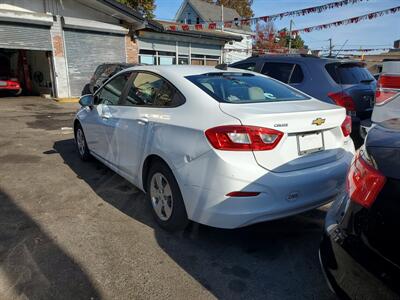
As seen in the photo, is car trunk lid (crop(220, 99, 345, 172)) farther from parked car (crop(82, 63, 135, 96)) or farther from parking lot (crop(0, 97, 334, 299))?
parked car (crop(82, 63, 135, 96))

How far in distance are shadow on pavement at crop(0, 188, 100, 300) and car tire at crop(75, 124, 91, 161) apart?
2.04 meters

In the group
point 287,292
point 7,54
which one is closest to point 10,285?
point 287,292

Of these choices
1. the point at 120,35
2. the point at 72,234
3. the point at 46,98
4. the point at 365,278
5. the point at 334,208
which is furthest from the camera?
the point at 120,35

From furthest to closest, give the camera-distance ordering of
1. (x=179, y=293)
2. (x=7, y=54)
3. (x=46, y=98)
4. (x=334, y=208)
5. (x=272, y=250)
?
1. (x=7, y=54)
2. (x=46, y=98)
3. (x=272, y=250)
4. (x=179, y=293)
5. (x=334, y=208)

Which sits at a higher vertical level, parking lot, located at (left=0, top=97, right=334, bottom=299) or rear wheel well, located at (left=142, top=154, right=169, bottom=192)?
rear wheel well, located at (left=142, top=154, right=169, bottom=192)

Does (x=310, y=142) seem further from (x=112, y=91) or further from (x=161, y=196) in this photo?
(x=112, y=91)

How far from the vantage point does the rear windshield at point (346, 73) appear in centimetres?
593

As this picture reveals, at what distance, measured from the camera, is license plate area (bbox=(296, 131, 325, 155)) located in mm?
2871

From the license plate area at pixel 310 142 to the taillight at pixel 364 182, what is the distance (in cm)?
82

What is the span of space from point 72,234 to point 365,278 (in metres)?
2.64

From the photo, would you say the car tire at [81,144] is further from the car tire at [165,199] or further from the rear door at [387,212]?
the rear door at [387,212]

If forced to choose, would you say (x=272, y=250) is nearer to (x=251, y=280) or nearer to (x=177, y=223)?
(x=251, y=280)

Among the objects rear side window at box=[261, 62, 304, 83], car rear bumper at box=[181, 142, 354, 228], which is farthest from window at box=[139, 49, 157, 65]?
car rear bumper at box=[181, 142, 354, 228]

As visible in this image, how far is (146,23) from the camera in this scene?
17.0 metres
